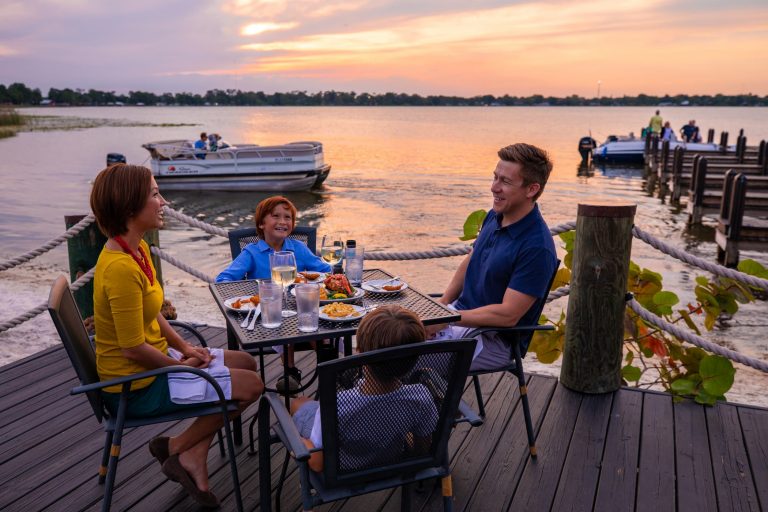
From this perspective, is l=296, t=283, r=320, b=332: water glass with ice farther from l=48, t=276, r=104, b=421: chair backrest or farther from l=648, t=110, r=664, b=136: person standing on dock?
l=648, t=110, r=664, b=136: person standing on dock

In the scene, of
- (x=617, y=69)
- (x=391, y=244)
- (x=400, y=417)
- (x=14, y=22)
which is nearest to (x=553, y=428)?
(x=400, y=417)

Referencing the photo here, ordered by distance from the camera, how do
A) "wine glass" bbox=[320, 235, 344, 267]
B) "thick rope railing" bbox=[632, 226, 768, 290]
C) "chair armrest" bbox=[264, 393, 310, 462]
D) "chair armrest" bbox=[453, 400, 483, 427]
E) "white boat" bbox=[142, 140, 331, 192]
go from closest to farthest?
1. "chair armrest" bbox=[264, 393, 310, 462]
2. "chair armrest" bbox=[453, 400, 483, 427]
3. "wine glass" bbox=[320, 235, 344, 267]
4. "thick rope railing" bbox=[632, 226, 768, 290]
5. "white boat" bbox=[142, 140, 331, 192]

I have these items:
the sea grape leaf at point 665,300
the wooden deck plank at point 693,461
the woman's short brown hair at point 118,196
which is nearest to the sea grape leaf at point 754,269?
the sea grape leaf at point 665,300

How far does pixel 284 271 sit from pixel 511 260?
1.06m

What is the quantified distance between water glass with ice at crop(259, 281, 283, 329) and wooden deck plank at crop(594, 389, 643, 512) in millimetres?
1546

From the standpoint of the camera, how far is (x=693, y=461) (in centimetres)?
293

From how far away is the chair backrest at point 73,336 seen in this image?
2.10m

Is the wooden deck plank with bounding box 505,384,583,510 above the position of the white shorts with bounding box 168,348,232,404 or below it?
below

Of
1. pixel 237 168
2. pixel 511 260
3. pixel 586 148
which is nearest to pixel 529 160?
pixel 511 260

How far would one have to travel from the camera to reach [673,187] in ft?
74.7

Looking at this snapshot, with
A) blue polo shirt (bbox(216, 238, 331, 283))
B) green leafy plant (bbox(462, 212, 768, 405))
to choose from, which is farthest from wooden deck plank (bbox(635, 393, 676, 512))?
blue polo shirt (bbox(216, 238, 331, 283))

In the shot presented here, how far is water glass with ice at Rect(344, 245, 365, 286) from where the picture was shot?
10.3 ft

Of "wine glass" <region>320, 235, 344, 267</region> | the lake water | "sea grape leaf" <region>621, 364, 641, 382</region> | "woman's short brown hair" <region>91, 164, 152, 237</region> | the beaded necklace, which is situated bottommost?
the lake water

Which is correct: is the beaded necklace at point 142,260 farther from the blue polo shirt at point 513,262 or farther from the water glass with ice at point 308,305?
the blue polo shirt at point 513,262
